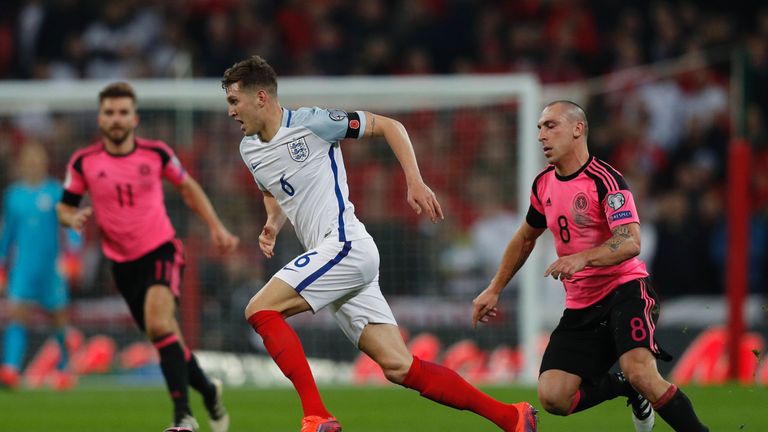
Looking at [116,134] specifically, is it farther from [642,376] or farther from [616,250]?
[642,376]

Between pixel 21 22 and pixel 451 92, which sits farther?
pixel 21 22

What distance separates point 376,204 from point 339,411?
15.1ft

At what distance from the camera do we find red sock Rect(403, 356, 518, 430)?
21.8 ft

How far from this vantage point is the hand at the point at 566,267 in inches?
241

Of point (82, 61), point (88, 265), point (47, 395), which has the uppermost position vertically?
point (82, 61)

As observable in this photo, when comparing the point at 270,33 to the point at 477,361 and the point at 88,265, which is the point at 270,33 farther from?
the point at 477,361

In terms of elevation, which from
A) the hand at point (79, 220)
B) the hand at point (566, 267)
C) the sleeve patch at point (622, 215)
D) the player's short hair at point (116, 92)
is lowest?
the hand at point (566, 267)

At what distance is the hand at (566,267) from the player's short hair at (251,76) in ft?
5.85

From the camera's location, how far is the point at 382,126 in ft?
22.5

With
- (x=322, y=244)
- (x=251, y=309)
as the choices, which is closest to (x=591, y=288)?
(x=322, y=244)

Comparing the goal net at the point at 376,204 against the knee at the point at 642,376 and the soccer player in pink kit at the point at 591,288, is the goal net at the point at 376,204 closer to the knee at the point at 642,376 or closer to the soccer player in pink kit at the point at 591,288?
the soccer player in pink kit at the point at 591,288

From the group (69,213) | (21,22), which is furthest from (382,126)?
(21,22)

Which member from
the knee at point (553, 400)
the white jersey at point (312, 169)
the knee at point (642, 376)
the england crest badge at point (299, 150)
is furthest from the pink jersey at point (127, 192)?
the knee at point (642, 376)

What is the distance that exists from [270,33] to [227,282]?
A: 5.54 metres
